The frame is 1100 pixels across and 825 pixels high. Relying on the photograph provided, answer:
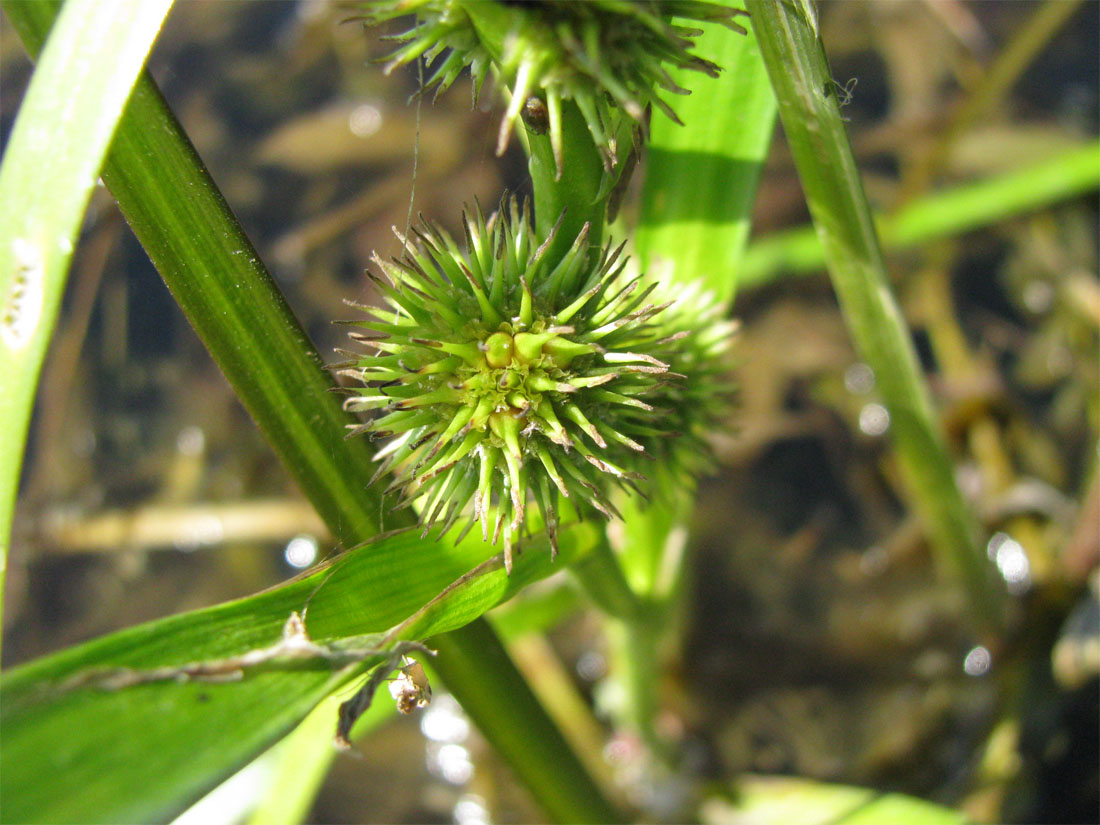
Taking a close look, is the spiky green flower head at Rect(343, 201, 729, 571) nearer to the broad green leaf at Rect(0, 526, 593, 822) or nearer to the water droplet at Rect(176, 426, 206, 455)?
the broad green leaf at Rect(0, 526, 593, 822)

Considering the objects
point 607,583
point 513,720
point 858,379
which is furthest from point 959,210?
point 513,720

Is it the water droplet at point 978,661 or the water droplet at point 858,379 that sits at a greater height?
the water droplet at point 858,379

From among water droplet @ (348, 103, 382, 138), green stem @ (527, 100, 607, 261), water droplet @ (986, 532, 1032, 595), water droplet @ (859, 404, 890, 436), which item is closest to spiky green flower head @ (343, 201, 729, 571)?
green stem @ (527, 100, 607, 261)

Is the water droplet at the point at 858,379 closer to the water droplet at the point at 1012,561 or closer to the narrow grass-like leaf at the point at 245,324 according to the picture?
the water droplet at the point at 1012,561

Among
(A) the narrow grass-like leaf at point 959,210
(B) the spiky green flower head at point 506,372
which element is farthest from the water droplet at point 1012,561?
(B) the spiky green flower head at point 506,372

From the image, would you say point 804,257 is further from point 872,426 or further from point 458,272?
point 458,272

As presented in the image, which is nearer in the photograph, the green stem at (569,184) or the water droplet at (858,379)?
the green stem at (569,184)
